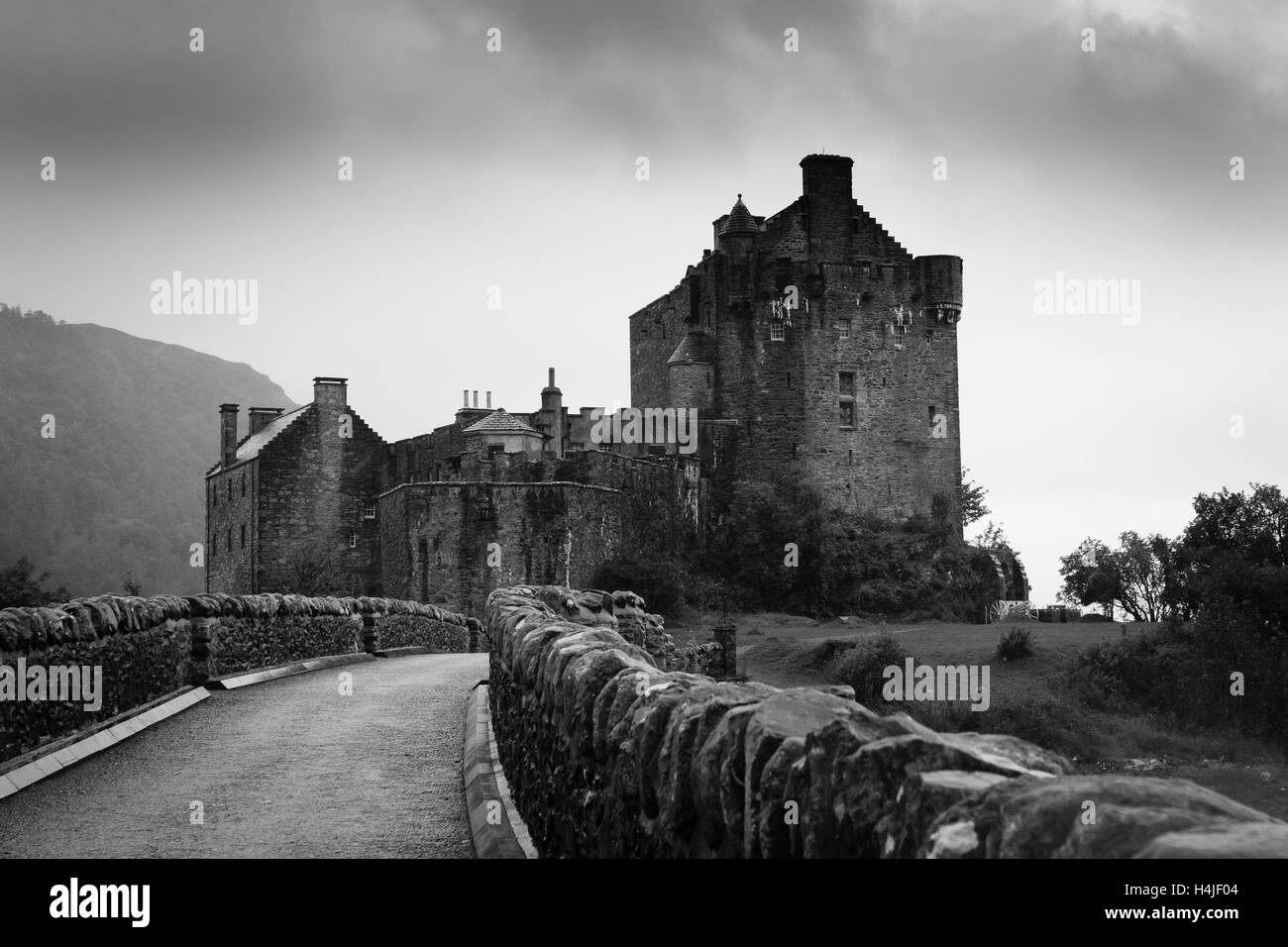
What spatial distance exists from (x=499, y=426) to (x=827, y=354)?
1606 centimetres

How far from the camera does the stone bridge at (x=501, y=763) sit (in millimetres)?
3221

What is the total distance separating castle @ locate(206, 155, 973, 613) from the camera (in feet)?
Result: 189

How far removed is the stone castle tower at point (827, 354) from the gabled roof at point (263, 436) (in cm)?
1756

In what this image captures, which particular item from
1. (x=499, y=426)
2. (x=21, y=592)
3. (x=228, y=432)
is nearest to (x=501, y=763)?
(x=21, y=592)

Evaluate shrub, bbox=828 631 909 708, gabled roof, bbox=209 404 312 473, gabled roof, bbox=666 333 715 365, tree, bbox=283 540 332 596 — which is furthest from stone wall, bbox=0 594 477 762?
gabled roof, bbox=666 333 715 365

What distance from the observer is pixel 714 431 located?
61.8 meters

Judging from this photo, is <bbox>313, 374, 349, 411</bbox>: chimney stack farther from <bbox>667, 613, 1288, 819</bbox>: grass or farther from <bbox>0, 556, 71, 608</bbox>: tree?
<bbox>667, 613, 1288, 819</bbox>: grass

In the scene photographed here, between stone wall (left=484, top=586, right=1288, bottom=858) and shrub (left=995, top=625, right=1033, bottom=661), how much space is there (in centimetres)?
3792

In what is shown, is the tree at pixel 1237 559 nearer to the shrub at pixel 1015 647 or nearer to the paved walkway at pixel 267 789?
the shrub at pixel 1015 647

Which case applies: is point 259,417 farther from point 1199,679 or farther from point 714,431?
point 1199,679

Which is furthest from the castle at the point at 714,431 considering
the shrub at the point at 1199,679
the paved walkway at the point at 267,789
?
the paved walkway at the point at 267,789

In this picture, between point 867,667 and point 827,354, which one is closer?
point 867,667

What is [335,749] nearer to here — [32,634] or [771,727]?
[32,634]
